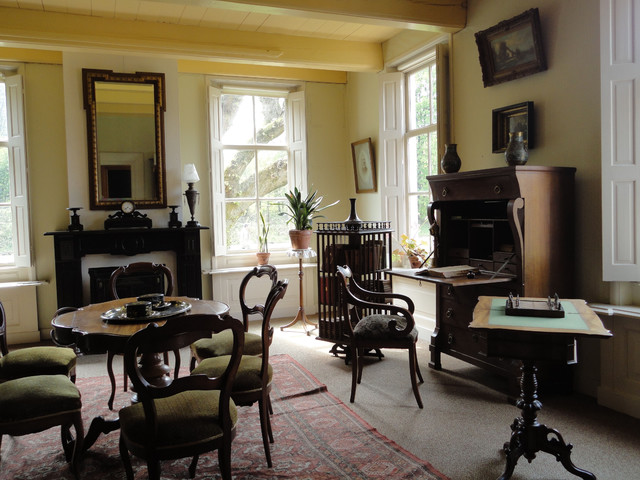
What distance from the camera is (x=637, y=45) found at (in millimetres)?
3262

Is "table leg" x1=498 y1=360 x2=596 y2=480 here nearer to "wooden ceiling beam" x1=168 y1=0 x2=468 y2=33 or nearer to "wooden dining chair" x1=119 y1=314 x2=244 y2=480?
"wooden dining chair" x1=119 y1=314 x2=244 y2=480

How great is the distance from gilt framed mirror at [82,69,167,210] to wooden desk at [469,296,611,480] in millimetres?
4105

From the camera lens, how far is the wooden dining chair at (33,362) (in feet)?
9.90

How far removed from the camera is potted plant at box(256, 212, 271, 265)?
20.4 ft

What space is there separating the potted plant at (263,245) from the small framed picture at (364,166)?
123cm

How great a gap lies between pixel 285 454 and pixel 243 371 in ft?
1.74

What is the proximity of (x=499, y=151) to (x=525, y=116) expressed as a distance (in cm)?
35

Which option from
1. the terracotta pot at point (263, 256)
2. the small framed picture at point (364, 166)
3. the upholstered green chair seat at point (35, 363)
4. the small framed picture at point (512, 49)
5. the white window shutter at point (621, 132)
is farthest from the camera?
the terracotta pot at point (263, 256)

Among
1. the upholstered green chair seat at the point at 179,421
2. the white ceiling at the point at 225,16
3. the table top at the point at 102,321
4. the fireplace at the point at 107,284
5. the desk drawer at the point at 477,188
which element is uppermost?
the white ceiling at the point at 225,16

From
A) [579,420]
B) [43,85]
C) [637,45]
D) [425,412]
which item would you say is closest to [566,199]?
[637,45]

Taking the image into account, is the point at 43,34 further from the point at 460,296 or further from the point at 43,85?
the point at 460,296

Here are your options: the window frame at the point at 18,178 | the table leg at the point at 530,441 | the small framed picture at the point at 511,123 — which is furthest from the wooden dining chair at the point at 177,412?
the window frame at the point at 18,178

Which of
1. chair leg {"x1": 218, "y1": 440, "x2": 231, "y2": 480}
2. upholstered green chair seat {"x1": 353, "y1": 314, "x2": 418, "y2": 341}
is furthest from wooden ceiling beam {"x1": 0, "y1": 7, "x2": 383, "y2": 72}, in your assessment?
chair leg {"x1": 218, "y1": 440, "x2": 231, "y2": 480}

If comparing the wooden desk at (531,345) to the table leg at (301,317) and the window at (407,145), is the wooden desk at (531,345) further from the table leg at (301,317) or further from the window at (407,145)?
the table leg at (301,317)
